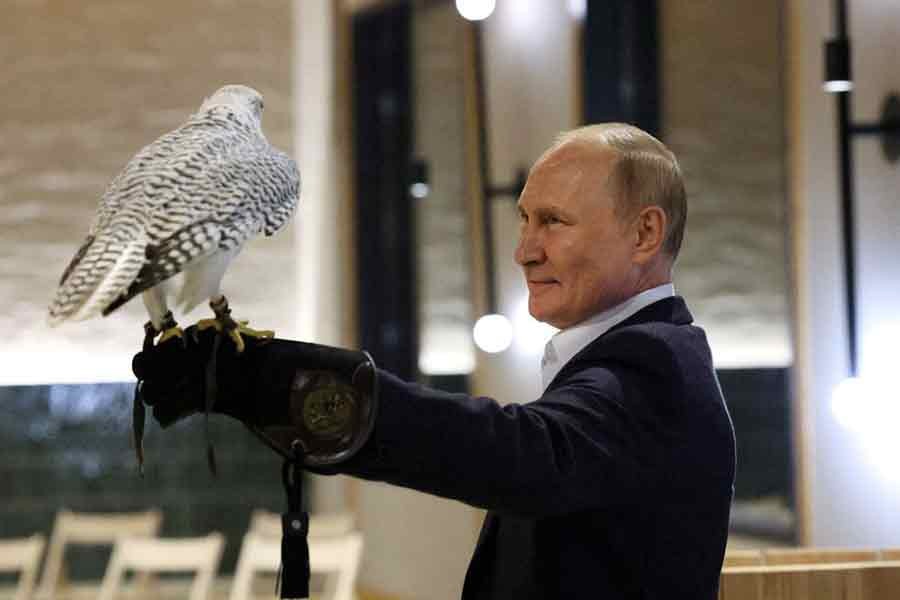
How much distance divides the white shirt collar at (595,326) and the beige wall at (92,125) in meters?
5.77

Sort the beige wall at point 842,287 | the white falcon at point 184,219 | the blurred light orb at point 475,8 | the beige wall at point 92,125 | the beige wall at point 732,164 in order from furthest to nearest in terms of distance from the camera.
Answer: the beige wall at point 92,125 < the blurred light orb at point 475,8 < the beige wall at point 732,164 < the beige wall at point 842,287 < the white falcon at point 184,219

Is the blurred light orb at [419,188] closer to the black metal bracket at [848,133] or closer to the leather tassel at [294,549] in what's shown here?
the black metal bracket at [848,133]

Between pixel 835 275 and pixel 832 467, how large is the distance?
0.48 metres

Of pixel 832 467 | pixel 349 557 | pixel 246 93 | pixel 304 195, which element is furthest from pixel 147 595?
pixel 246 93

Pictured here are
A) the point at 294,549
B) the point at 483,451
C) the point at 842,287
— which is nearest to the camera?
the point at 483,451

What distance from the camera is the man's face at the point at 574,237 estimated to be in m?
1.33

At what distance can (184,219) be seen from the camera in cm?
130

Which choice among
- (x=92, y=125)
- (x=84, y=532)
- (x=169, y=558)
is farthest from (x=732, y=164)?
(x=92, y=125)

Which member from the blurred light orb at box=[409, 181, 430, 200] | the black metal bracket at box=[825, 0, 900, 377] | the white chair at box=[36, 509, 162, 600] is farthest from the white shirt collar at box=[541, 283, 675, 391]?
the blurred light orb at box=[409, 181, 430, 200]

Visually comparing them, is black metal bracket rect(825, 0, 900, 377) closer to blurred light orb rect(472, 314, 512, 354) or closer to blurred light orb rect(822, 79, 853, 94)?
blurred light orb rect(822, 79, 853, 94)

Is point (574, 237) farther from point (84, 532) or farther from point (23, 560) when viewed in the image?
point (84, 532)

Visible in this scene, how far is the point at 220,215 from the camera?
4.35ft

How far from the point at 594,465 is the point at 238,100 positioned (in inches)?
19.3

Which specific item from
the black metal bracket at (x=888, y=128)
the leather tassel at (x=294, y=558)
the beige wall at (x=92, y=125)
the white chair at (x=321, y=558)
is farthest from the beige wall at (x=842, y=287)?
the beige wall at (x=92, y=125)
